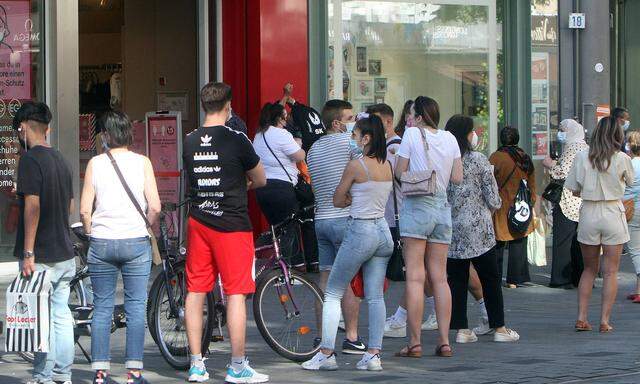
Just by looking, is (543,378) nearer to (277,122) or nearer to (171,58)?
(277,122)

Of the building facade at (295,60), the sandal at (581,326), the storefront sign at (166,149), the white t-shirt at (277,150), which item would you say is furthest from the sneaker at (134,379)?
the storefront sign at (166,149)

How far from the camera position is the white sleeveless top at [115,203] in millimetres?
7938

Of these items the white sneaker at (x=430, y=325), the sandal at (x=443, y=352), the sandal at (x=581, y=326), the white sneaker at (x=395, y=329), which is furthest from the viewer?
the white sneaker at (x=430, y=325)

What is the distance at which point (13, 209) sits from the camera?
46.0ft

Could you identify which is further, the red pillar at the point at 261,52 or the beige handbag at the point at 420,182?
the red pillar at the point at 261,52

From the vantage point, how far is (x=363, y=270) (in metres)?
8.95

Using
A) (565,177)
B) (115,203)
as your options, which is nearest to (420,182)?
(115,203)

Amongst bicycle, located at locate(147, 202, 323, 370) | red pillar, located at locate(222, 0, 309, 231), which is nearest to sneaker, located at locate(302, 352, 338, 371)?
bicycle, located at locate(147, 202, 323, 370)

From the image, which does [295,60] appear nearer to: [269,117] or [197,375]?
[269,117]

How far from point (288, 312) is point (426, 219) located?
1.14 metres

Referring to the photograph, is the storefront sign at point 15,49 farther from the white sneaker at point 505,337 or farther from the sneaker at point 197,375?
the sneaker at point 197,375

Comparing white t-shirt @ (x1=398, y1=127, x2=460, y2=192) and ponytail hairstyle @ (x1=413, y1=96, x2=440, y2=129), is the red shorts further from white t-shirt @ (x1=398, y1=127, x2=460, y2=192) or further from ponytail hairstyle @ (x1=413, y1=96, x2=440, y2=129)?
ponytail hairstyle @ (x1=413, y1=96, x2=440, y2=129)

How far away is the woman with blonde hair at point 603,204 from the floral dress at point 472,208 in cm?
103

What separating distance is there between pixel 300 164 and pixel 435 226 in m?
3.97
